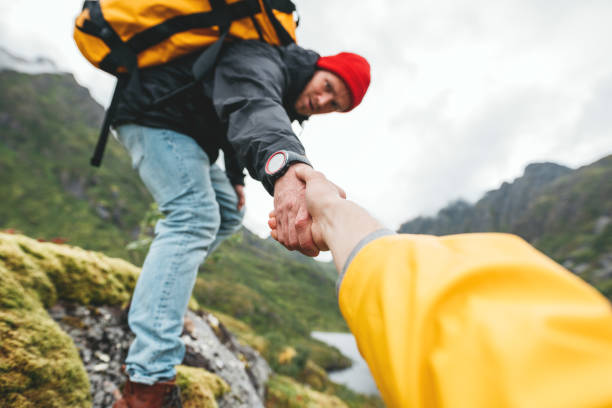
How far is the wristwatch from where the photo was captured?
5.87 ft

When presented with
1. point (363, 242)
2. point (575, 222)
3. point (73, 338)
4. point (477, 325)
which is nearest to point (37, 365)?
point (73, 338)

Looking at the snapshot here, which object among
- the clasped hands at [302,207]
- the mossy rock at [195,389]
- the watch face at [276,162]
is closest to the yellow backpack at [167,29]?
the watch face at [276,162]

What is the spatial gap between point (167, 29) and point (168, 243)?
184cm

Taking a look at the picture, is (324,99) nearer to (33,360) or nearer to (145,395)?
(145,395)

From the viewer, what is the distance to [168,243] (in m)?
2.49

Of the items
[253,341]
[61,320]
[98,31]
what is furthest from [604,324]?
[253,341]

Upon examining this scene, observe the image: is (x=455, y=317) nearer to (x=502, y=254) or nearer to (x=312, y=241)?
(x=502, y=254)

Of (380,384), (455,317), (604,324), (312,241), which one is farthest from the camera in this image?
(312,241)

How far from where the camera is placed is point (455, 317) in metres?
0.68

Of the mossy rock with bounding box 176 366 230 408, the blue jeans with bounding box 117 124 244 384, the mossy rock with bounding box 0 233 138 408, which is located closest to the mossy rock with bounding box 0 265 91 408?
the mossy rock with bounding box 0 233 138 408

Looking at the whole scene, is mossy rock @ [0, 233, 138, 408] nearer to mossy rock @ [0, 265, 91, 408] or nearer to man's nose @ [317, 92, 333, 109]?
mossy rock @ [0, 265, 91, 408]

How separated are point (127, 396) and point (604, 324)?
118 inches

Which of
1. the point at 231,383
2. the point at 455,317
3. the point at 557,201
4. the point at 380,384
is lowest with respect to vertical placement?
the point at 231,383

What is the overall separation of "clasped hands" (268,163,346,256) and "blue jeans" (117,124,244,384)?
1.08 metres
